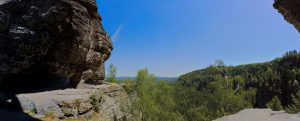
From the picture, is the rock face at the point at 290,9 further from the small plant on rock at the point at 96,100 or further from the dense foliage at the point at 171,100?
the dense foliage at the point at 171,100

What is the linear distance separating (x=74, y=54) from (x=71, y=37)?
1346mm

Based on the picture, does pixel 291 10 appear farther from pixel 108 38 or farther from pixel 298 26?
pixel 108 38

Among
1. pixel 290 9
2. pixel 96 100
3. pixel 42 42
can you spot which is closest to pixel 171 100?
pixel 96 100

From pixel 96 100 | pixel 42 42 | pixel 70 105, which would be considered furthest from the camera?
pixel 42 42

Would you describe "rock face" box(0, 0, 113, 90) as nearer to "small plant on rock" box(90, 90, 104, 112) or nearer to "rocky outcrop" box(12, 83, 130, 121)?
"rocky outcrop" box(12, 83, 130, 121)

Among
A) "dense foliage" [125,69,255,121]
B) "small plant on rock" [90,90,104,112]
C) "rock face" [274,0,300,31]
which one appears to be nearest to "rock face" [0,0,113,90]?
"small plant on rock" [90,90,104,112]

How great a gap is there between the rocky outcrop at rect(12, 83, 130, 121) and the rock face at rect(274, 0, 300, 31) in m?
11.1

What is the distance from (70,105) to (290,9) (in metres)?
11.7

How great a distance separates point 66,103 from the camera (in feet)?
48.4

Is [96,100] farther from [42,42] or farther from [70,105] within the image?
[42,42]

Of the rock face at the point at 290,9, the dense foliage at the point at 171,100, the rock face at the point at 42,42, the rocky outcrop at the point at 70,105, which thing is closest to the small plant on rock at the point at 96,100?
the rocky outcrop at the point at 70,105

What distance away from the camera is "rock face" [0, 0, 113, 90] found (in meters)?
16.6

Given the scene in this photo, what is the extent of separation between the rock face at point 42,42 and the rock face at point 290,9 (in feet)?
43.5

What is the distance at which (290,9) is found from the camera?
859 centimetres
